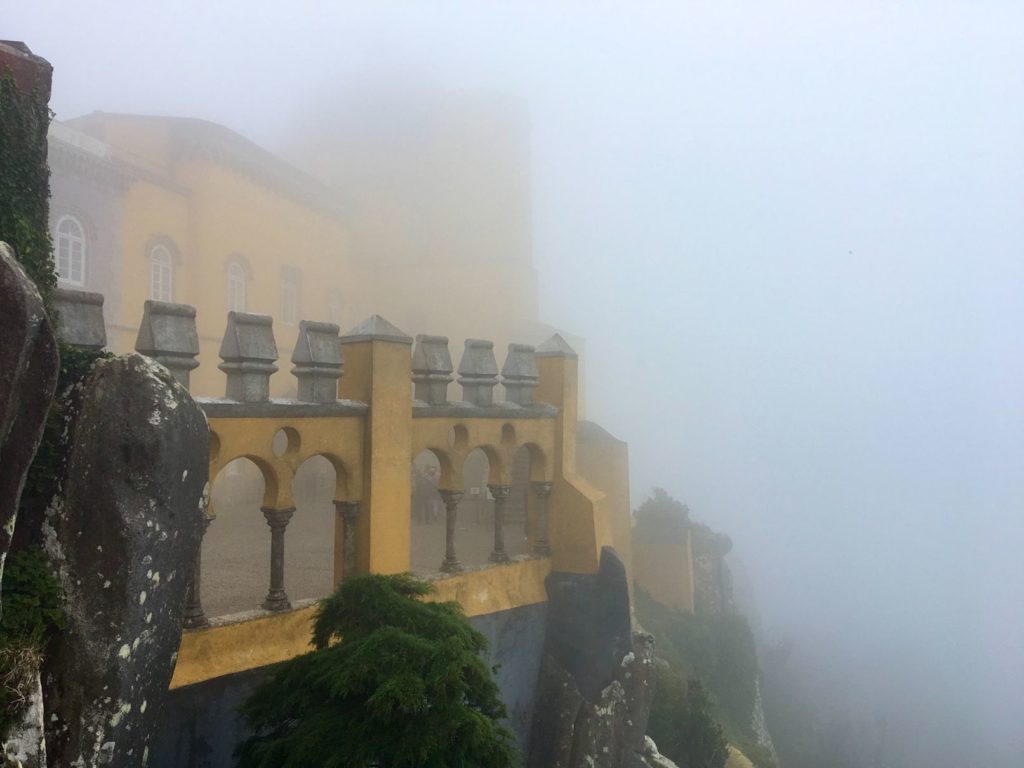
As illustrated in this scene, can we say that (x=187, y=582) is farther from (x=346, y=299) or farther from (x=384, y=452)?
(x=346, y=299)

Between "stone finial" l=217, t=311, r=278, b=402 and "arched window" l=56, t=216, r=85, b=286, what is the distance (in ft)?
46.4

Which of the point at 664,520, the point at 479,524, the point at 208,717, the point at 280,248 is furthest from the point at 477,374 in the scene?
the point at 280,248

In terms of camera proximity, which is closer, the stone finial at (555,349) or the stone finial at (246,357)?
the stone finial at (246,357)

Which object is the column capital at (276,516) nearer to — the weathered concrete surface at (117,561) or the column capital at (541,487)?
the weathered concrete surface at (117,561)

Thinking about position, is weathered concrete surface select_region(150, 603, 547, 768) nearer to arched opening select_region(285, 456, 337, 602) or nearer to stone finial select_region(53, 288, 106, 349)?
arched opening select_region(285, 456, 337, 602)

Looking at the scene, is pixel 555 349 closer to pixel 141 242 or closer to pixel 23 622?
pixel 23 622

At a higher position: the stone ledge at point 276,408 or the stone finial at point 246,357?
the stone finial at point 246,357

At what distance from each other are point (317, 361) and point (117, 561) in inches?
135

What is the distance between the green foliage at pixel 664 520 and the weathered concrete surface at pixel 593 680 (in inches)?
486

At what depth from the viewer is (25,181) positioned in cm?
442

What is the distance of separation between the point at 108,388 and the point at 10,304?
88 cm

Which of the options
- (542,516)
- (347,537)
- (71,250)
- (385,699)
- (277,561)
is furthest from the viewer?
(71,250)

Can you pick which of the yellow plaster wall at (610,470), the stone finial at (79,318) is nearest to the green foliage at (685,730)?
the yellow plaster wall at (610,470)

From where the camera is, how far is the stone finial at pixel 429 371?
28.4 feet
